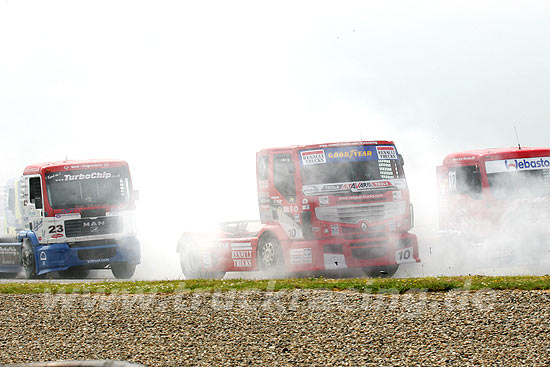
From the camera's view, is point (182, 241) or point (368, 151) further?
point (182, 241)

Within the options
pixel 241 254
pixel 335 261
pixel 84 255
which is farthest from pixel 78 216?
pixel 335 261

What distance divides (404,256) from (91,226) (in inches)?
347

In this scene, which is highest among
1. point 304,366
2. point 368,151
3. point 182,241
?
point 368,151

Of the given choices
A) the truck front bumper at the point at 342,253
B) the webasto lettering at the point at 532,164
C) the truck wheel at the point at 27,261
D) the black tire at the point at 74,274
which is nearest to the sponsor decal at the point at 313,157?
the truck front bumper at the point at 342,253

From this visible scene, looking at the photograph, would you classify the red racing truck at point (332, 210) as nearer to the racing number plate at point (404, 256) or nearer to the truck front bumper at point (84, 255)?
the racing number plate at point (404, 256)

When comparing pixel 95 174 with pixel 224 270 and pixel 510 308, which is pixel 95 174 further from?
pixel 510 308

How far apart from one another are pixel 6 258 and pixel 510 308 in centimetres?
1644

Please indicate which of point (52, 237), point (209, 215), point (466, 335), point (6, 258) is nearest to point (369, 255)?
point (466, 335)

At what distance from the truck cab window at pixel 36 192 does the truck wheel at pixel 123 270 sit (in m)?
2.63

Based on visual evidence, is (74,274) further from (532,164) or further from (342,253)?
(532,164)

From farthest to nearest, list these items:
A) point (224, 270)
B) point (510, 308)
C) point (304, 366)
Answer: point (224, 270) < point (510, 308) < point (304, 366)

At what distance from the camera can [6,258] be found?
77.0 feet

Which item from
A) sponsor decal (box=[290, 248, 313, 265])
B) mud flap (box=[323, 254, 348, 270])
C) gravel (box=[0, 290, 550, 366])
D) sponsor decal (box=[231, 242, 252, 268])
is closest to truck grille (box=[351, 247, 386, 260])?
mud flap (box=[323, 254, 348, 270])

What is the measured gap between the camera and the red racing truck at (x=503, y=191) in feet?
65.0
